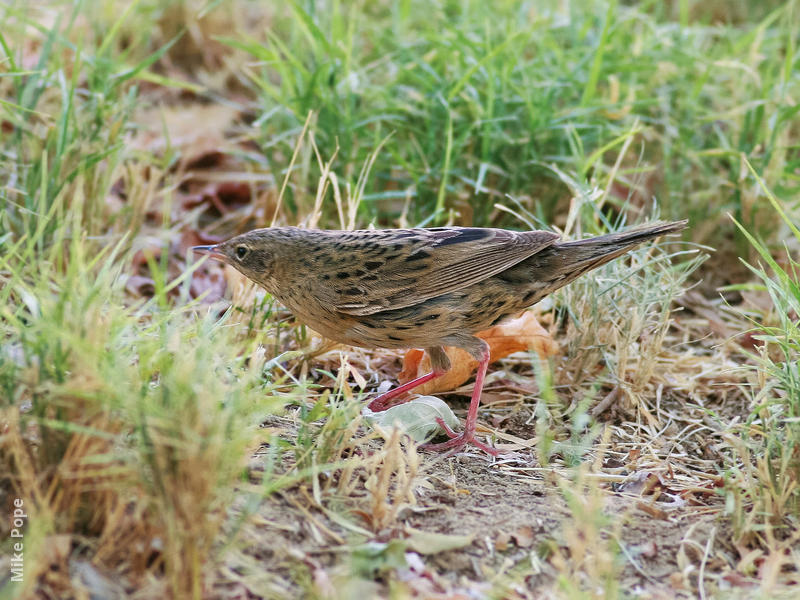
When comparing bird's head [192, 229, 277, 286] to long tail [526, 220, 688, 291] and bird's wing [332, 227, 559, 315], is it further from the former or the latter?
long tail [526, 220, 688, 291]

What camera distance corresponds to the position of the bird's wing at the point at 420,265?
4.86 m

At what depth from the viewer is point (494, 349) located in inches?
219

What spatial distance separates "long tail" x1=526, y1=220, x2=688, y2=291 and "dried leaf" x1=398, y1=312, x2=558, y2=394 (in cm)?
53

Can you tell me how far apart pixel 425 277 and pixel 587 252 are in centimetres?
90

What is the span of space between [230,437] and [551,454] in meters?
2.02

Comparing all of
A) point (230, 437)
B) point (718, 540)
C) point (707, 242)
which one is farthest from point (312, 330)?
point (707, 242)

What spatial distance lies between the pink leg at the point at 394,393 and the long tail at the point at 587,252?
853 millimetres

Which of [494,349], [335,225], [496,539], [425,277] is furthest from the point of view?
[335,225]

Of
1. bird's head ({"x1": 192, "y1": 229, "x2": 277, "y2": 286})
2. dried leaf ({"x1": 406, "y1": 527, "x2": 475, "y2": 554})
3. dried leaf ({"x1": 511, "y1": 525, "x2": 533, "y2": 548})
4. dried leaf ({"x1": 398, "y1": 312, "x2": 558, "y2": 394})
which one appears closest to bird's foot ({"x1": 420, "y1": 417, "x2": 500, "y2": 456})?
dried leaf ({"x1": 398, "y1": 312, "x2": 558, "y2": 394})

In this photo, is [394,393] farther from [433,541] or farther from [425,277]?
[433,541]

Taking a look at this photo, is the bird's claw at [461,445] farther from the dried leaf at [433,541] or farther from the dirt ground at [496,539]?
the dried leaf at [433,541]

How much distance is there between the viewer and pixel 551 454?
15.4 ft

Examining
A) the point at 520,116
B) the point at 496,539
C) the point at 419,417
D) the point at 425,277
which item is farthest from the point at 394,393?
the point at 520,116

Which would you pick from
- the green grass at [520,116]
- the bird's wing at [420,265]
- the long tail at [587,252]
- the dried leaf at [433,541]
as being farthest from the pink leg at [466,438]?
the green grass at [520,116]
